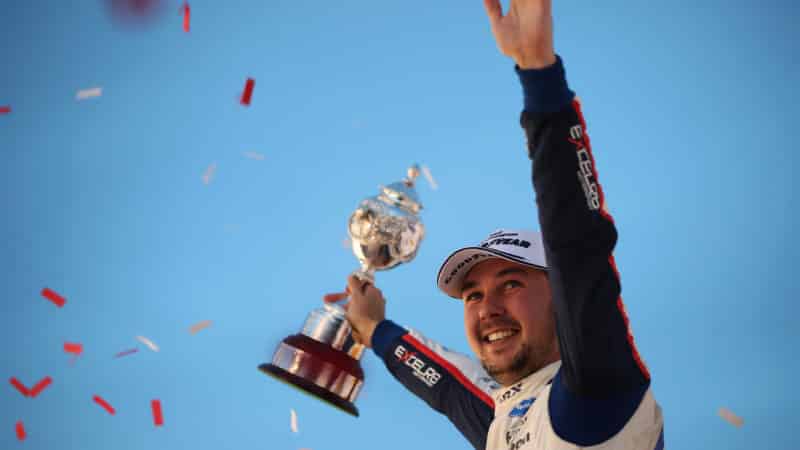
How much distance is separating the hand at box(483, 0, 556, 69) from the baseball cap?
49.1 inches

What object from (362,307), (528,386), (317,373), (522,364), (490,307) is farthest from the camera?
(362,307)

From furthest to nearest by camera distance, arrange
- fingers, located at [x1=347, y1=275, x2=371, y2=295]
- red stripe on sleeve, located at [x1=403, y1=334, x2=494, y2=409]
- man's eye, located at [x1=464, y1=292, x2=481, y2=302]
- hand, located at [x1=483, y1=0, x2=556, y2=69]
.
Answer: red stripe on sleeve, located at [x1=403, y1=334, x2=494, y2=409] < fingers, located at [x1=347, y1=275, x2=371, y2=295] < man's eye, located at [x1=464, y1=292, x2=481, y2=302] < hand, located at [x1=483, y1=0, x2=556, y2=69]

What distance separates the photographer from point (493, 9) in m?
2.02

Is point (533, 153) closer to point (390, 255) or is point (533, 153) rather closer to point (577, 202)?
point (577, 202)

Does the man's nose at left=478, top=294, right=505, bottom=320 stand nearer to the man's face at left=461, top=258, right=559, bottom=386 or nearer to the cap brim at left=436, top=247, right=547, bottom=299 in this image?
the man's face at left=461, top=258, right=559, bottom=386

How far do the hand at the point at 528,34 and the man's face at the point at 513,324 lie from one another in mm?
1354

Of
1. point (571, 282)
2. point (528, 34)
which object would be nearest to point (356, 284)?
point (571, 282)

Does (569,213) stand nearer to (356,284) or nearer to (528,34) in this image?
(528,34)

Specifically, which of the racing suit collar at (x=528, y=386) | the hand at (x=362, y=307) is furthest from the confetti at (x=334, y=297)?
the racing suit collar at (x=528, y=386)

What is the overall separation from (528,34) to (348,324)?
8.23ft

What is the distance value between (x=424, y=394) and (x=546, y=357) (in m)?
1.61

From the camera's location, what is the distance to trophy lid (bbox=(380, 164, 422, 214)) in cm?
392

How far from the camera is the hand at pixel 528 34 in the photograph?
187cm

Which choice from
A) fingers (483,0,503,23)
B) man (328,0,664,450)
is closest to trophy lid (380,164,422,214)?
man (328,0,664,450)
